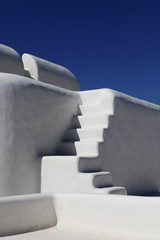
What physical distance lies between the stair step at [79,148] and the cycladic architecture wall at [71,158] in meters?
0.02

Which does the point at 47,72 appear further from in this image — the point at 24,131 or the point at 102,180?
the point at 102,180

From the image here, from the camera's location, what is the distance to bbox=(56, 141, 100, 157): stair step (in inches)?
290

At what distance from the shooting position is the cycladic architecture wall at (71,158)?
449cm

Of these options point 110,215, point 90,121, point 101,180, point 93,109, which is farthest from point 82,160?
point 110,215

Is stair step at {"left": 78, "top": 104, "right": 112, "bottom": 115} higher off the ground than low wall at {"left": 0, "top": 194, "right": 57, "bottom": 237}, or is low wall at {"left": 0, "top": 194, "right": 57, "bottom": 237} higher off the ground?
stair step at {"left": 78, "top": 104, "right": 112, "bottom": 115}

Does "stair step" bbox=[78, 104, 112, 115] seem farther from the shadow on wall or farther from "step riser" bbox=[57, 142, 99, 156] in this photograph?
"step riser" bbox=[57, 142, 99, 156]

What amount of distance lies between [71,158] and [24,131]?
1.10m

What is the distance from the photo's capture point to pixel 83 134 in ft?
25.9

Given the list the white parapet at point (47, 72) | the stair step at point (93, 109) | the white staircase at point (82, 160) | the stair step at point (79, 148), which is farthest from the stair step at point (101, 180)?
the white parapet at point (47, 72)

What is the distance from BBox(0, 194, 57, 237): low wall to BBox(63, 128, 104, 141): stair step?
2.82m

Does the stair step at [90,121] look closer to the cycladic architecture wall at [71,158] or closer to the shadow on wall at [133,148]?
the cycladic architecture wall at [71,158]

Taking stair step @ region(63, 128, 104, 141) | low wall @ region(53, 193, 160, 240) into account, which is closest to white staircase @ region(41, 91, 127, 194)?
stair step @ region(63, 128, 104, 141)

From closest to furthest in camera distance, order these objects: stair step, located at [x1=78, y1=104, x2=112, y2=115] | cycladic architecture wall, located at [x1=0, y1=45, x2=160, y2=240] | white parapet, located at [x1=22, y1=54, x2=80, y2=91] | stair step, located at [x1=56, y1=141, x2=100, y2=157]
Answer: cycladic architecture wall, located at [x1=0, y1=45, x2=160, y2=240] → stair step, located at [x1=56, y1=141, x2=100, y2=157] → stair step, located at [x1=78, y1=104, x2=112, y2=115] → white parapet, located at [x1=22, y1=54, x2=80, y2=91]

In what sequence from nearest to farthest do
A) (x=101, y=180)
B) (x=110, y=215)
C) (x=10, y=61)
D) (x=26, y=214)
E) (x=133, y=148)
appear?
(x=110, y=215) < (x=26, y=214) < (x=101, y=180) < (x=10, y=61) < (x=133, y=148)
